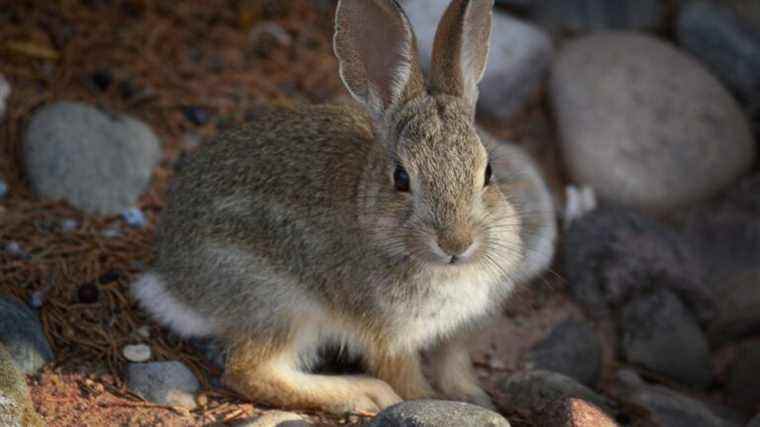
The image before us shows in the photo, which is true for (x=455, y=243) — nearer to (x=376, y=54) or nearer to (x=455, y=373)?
(x=376, y=54)

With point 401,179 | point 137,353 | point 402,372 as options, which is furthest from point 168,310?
point 401,179

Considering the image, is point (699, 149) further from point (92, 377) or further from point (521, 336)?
point (92, 377)

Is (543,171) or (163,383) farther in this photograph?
(543,171)

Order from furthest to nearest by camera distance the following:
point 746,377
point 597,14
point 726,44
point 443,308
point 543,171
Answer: point 597,14
point 726,44
point 543,171
point 746,377
point 443,308

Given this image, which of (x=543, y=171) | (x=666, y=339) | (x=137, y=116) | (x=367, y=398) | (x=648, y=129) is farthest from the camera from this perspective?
(x=543, y=171)

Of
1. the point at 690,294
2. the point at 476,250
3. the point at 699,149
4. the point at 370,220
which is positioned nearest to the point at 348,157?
the point at 370,220

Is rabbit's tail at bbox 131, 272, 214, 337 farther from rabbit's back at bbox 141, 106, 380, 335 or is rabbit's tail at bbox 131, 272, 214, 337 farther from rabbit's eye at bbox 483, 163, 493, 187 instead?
rabbit's eye at bbox 483, 163, 493, 187

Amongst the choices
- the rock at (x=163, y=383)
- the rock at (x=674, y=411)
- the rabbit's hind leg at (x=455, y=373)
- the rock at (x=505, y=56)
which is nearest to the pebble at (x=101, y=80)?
the rock at (x=505, y=56)
